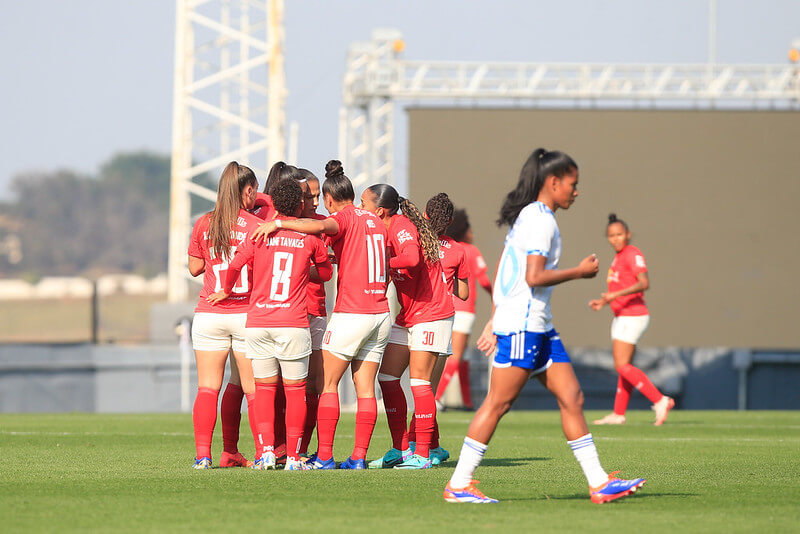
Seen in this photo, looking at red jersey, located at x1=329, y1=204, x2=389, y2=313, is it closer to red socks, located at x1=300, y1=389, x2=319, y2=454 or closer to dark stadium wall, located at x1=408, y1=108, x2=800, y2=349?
red socks, located at x1=300, y1=389, x2=319, y2=454

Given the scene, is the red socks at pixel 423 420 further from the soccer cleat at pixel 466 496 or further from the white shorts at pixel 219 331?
the soccer cleat at pixel 466 496

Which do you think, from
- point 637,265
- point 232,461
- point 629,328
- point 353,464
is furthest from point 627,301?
point 232,461

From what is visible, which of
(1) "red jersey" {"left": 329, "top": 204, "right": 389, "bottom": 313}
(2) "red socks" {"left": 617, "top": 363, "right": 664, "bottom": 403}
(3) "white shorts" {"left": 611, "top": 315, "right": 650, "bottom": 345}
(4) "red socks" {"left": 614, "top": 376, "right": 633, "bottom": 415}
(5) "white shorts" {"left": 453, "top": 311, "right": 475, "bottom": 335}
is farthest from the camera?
(5) "white shorts" {"left": 453, "top": 311, "right": 475, "bottom": 335}

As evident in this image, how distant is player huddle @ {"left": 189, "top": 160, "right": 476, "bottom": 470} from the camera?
23.6ft

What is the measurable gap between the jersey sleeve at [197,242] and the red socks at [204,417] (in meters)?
0.85

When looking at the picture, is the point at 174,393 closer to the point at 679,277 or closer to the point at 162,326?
the point at 162,326

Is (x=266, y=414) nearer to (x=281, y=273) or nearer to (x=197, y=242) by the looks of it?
(x=281, y=273)

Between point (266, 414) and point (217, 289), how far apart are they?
836 mm

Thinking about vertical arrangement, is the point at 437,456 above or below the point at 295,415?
below

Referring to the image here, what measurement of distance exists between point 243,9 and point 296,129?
33.0 feet

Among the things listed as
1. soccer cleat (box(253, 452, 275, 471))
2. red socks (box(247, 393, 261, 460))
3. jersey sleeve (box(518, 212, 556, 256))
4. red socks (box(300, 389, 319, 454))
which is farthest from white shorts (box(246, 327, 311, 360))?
jersey sleeve (box(518, 212, 556, 256))

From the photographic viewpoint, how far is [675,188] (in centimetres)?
2658

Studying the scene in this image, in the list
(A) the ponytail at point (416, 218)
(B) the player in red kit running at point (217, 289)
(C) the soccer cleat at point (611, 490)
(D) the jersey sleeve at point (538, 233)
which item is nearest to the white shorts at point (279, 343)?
(B) the player in red kit running at point (217, 289)

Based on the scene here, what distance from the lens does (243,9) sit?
1211 inches
